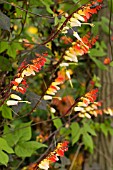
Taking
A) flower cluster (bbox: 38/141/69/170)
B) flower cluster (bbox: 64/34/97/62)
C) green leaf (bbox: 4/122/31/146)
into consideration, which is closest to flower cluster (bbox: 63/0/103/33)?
flower cluster (bbox: 64/34/97/62)

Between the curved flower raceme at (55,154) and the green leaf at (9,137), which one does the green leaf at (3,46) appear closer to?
the green leaf at (9,137)

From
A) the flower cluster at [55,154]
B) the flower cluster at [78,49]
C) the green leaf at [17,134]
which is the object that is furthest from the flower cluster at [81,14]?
the green leaf at [17,134]

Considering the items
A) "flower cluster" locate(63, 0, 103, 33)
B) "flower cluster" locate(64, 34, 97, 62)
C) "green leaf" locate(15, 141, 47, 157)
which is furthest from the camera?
"green leaf" locate(15, 141, 47, 157)

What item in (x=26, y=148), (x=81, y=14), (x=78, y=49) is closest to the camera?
(x=81, y=14)

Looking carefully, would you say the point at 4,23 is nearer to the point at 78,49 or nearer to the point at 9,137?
the point at 78,49

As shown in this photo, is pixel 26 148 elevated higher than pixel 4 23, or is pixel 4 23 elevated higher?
pixel 4 23

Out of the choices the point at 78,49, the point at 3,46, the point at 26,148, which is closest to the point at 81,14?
the point at 78,49

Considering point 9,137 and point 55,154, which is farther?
point 9,137

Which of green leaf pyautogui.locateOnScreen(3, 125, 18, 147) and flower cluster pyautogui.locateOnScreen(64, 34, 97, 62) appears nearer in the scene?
flower cluster pyautogui.locateOnScreen(64, 34, 97, 62)

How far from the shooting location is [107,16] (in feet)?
9.82

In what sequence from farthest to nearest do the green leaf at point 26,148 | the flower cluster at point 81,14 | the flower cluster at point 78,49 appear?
the green leaf at point 26,148
the flower cluster at point 78,49
the flower cluster at point 81,14

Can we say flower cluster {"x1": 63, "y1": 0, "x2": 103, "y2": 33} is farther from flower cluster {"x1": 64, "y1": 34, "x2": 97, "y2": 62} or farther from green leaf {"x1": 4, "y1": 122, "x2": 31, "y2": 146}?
green leaf {"x1": 4, "y1": 122, "x2": 31, "y2": 146}

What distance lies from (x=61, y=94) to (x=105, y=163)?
690mm

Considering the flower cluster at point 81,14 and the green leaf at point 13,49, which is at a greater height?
the flower cluster at point 81,14
